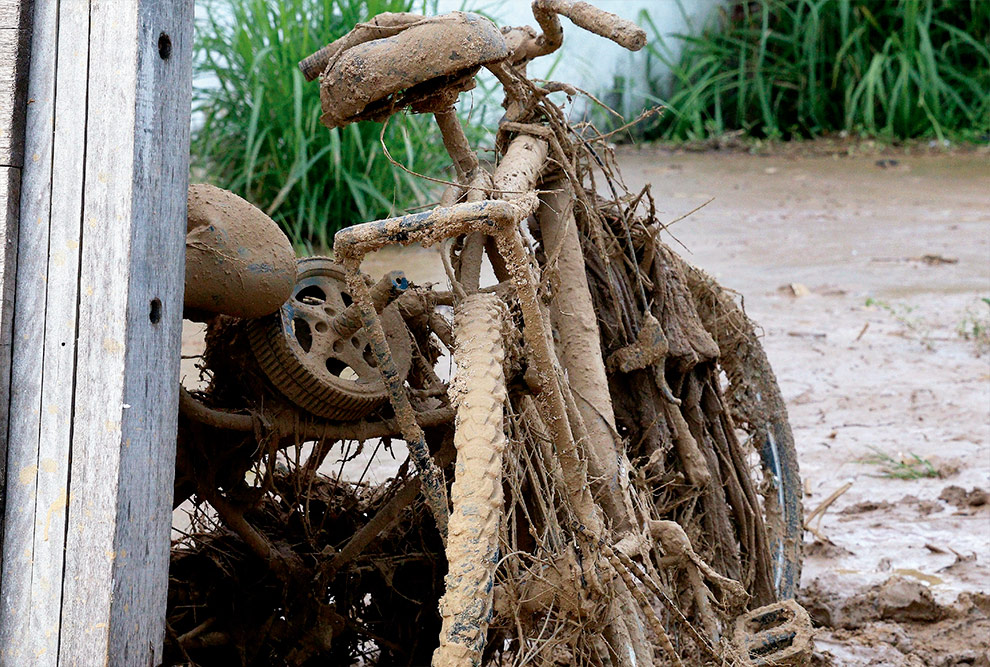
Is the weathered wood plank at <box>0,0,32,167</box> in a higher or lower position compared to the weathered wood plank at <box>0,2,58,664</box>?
higher

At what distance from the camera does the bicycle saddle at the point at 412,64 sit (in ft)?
5.46

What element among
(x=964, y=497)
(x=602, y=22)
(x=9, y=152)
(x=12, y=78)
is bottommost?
(x=964, y=497)

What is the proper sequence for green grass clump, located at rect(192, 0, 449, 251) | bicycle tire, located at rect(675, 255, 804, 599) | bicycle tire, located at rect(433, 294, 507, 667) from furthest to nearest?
green grass clump, located at rect(192, 0, 449, 251) < bicycle tire, located at rect(675, 255, 804, 599) < bicycle tire, located at rect(433, 294, 507, 667)

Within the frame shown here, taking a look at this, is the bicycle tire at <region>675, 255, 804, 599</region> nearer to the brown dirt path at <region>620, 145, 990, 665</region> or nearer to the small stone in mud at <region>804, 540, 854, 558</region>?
the brown dirt path at <region>620, 145, 990, 665</region>

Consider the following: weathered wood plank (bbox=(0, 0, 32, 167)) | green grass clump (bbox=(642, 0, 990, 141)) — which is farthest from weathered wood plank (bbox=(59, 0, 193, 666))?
green grass clump (bbox=(642, 0, 990, 141))

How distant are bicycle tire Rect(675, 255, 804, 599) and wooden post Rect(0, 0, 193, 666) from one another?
1.42 meters

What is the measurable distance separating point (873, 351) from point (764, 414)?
7.74 ft

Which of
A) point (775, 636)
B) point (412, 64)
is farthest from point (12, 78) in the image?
point (775, 636)

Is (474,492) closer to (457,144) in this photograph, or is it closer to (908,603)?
(457,144)

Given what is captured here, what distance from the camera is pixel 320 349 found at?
6.56 ft

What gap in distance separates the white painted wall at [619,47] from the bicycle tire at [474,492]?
7.58 m

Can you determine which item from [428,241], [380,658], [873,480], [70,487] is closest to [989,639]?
[873,480]

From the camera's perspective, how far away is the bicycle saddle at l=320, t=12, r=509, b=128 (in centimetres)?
166

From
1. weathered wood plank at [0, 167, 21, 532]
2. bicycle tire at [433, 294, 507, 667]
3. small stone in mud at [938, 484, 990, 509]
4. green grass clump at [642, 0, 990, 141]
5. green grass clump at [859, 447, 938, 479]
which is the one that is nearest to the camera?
bicycle tire at [433, 294, 507, 667]
